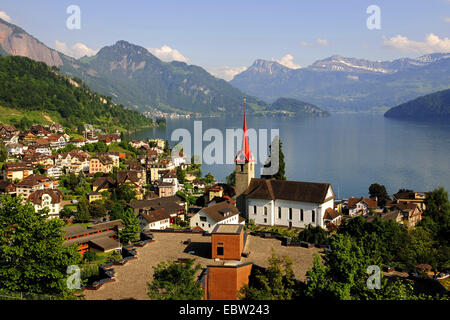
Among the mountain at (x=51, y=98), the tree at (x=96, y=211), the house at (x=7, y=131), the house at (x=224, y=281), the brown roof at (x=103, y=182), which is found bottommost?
the tree at (x=96, y=211)

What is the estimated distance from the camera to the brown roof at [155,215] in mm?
35112

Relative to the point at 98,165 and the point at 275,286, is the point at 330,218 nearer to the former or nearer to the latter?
the point at 275,286

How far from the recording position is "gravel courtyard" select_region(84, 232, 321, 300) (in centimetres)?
1238

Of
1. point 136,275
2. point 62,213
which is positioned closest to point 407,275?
point 136,275

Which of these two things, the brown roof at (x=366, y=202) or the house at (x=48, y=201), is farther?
the brown roof at (x=366, y=202)

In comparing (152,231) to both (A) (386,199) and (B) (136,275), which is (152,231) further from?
(A) (386,199)

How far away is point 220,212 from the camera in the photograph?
3266 centimetres

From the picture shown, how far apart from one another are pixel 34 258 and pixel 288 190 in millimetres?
23097

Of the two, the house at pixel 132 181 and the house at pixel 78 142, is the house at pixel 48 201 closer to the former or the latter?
the house at pixel 132 181

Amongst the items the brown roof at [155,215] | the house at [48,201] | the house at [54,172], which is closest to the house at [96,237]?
the brown roof at [155,215]

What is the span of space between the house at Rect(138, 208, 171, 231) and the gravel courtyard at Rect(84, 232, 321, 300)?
16.5 meters

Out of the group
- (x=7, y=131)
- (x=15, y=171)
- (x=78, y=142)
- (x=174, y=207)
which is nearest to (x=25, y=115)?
(x=7, y=131)

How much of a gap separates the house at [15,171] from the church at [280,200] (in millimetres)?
33313

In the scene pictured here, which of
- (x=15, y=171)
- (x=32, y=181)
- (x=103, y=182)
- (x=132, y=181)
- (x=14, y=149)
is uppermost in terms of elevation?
(x=14, y=149)
